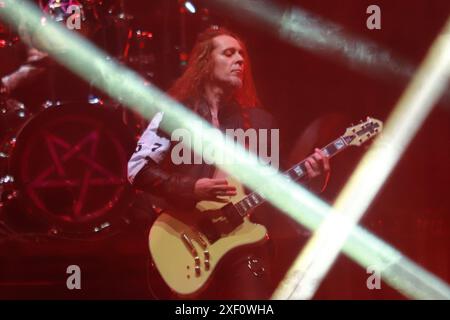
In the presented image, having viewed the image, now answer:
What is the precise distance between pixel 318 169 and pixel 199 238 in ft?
2.25

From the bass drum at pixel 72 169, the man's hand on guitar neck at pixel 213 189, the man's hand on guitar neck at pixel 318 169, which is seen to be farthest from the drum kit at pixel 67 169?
the man's hand on guitar neck at pixel 318 169

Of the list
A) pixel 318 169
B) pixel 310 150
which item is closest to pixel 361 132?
pixel 318 169

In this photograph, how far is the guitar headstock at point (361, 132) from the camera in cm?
343

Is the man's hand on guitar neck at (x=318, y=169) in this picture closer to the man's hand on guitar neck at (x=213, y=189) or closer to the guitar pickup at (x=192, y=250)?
the man's hand on guitar neck at (x=213, y=189)

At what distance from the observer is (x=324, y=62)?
4.95 m

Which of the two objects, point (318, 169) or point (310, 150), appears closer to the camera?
point (318, 169)

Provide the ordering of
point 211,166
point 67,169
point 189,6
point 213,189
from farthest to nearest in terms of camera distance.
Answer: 1. point 189,6
2. point 67,169
3. point 211,166
4. point 213,189

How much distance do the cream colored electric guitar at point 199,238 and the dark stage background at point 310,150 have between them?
0.17 meters

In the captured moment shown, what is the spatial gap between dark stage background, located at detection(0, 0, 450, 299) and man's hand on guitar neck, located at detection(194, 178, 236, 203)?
0.81 feet

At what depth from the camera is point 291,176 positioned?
10.7ft

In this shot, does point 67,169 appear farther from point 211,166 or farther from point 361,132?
point 361,132

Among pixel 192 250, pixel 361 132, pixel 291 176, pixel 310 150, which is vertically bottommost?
pixel 192 250
